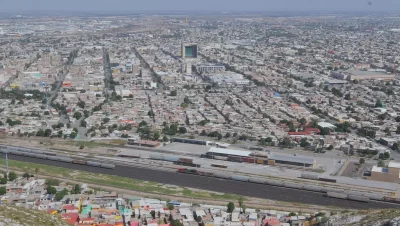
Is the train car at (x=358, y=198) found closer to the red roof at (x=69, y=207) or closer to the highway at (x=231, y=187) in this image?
the highway at (x=231, y=187)

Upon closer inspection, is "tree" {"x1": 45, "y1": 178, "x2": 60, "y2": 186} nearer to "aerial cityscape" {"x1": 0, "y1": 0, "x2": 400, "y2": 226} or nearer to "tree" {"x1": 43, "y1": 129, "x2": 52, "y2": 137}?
"aerial cityscape" {"x1": 0, "y1": 0, "x2": 400, "y2": 226}

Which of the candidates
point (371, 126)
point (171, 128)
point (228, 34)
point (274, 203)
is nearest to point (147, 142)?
point (171, 128)

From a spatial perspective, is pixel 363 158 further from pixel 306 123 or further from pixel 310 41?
pixel 310 41

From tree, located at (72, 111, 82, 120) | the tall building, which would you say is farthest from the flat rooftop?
the tall building

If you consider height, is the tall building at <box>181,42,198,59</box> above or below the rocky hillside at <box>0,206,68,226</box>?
below

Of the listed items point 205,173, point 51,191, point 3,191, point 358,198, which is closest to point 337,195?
point 358,198

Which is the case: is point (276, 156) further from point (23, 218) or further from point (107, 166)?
point (23, 218)
